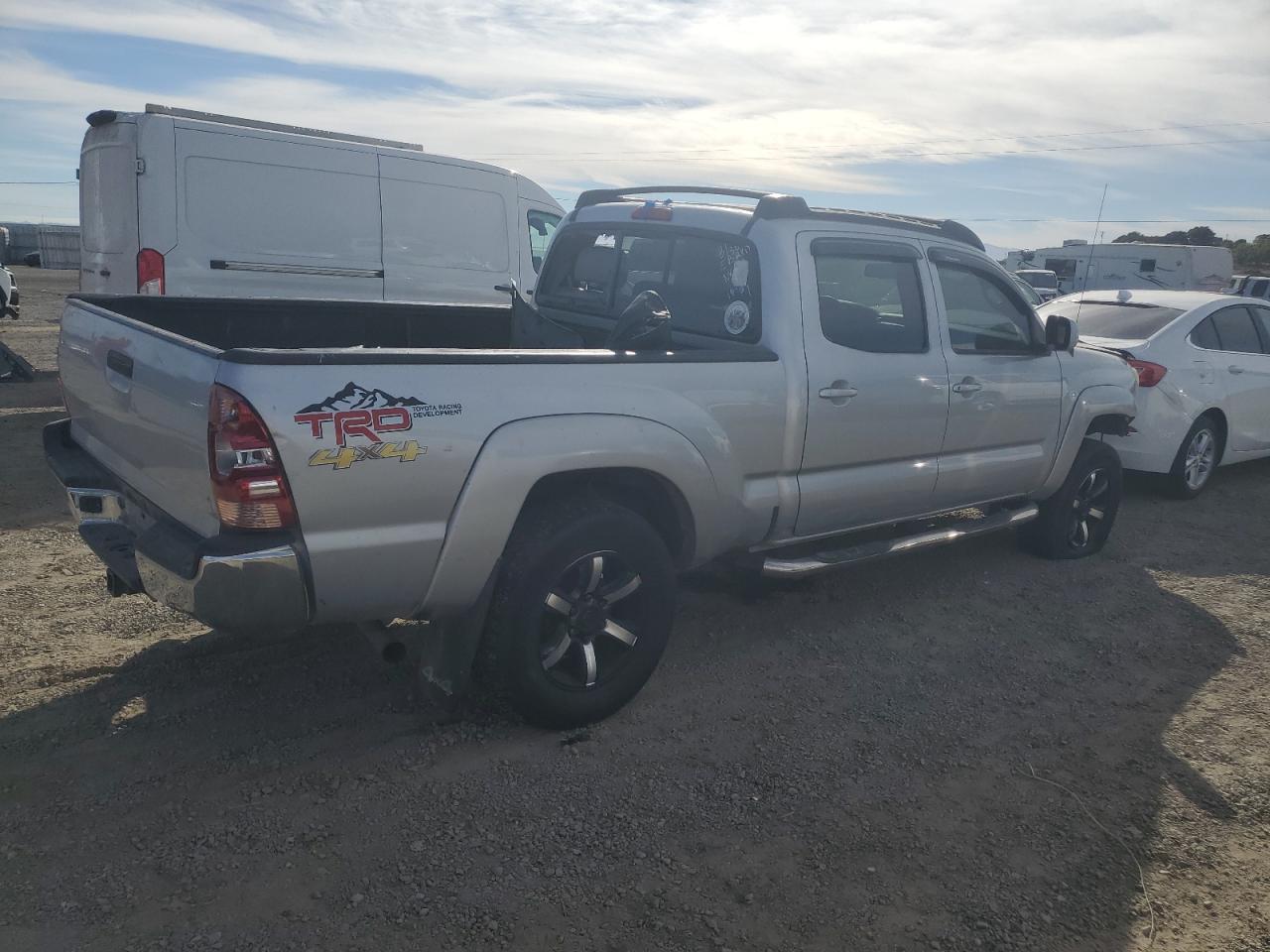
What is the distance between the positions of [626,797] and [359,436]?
58.3 inches

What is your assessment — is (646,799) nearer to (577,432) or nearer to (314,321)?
(577,432)

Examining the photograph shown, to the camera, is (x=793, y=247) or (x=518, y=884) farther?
(x=793, y=247)

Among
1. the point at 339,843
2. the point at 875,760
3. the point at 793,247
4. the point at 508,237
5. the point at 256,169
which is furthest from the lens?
the point at 508,237

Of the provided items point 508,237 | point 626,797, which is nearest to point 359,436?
point 626,797

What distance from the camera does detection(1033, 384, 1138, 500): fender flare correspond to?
5.82m

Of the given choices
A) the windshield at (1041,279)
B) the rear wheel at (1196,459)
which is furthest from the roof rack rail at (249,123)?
the windshield at (1041,279)

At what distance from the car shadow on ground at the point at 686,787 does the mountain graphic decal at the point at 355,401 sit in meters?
1.29

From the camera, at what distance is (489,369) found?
10.6 ft

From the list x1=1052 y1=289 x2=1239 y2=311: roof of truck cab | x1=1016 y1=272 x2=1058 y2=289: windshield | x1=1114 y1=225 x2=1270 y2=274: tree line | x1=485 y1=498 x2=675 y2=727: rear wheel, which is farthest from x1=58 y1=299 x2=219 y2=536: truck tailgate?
x1=1114 y1=225 x2=1270 y2=274: tree line

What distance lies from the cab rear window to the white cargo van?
3.32 m

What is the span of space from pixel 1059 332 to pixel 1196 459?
3346 mm

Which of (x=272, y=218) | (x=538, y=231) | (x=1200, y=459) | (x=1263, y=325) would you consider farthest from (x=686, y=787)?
(x=1263, y=325)

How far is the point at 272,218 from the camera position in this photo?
26.3 ft

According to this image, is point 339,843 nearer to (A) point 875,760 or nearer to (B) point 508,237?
(A) point 875,760
